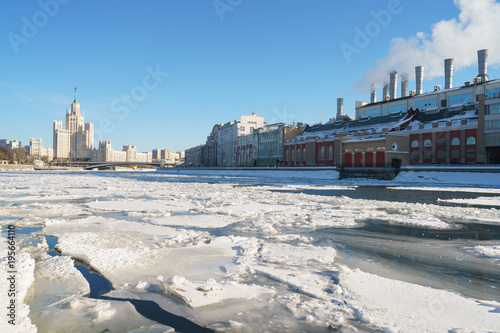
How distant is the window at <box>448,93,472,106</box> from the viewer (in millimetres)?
57750

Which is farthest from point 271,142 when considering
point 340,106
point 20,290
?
point 20,290

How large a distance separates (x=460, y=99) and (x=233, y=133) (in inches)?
2704

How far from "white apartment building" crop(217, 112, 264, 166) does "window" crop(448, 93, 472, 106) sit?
60.7 metres

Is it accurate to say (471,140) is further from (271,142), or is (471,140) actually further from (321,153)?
(271,142)

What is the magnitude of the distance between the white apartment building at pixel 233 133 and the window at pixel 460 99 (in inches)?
2389

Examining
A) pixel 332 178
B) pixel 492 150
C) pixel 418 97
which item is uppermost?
pixel 418 97

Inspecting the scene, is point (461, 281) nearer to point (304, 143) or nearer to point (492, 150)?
point (492, 150)

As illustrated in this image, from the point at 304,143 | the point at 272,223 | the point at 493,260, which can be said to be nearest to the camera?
the point at 493,260

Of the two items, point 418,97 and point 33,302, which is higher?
point 418,97

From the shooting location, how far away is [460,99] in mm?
59281

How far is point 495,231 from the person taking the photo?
10.5 m

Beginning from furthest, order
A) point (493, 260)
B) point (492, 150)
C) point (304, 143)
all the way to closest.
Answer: point (304, 143), point (492, 150), point (493, 260)

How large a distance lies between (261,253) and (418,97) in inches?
2718

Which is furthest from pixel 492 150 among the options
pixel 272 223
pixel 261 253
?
pixel 261 253
